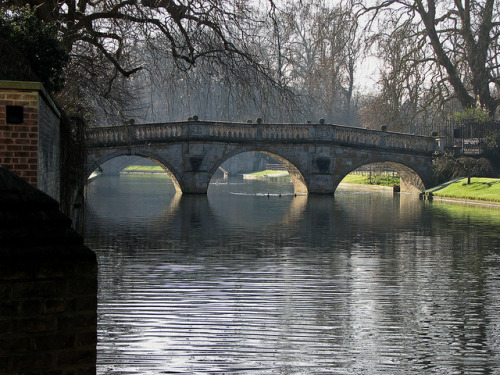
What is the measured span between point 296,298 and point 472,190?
19.0 m

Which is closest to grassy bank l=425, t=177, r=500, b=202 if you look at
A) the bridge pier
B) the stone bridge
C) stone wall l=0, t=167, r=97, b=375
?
A: the stone bridge

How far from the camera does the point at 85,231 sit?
14070 millimetres

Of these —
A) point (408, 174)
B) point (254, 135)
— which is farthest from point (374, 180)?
point (254, 135)

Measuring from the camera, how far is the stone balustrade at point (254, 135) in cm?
2534

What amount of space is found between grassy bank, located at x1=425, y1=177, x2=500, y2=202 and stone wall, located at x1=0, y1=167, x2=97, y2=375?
21681mm

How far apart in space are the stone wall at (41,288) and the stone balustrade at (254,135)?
22.2m

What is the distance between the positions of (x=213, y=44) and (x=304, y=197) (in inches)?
507

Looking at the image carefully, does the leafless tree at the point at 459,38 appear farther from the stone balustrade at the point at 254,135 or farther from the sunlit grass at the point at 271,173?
the sunlit grass at the point at 271,173

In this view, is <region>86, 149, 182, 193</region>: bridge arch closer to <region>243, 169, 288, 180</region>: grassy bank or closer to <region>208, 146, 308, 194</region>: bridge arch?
<region>208, 146, 308, 194</region>: bridge arch

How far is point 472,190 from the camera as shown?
2509 centimetres

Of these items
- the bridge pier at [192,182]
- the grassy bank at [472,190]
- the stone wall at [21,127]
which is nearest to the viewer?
the stone wall at [21,127]

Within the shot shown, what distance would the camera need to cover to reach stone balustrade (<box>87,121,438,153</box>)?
25344 millimetres

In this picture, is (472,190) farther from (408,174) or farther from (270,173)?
(270,173)

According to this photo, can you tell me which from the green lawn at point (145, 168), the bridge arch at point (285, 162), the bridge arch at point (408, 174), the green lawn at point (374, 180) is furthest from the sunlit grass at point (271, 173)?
the bridge arch at point (285, 162)
